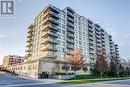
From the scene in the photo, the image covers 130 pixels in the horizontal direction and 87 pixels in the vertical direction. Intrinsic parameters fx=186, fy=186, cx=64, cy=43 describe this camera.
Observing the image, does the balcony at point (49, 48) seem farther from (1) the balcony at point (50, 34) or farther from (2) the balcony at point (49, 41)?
(1) the balcony at point (50, 34)

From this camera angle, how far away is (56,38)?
251 ft

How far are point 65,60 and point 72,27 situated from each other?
69.2 feet

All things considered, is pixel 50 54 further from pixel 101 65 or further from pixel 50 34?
pixel 101 65

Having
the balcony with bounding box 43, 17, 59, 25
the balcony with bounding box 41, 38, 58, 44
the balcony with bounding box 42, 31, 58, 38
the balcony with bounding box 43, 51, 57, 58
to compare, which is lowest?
the balcony with bounding box 43, 51, 57, 58

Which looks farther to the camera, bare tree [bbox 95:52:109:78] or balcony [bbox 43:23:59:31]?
balcony [bbox 43:23:59:31]

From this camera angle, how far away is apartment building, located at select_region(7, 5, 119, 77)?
219 feet

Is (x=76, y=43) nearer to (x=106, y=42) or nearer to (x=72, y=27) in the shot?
(x=72, y=27)

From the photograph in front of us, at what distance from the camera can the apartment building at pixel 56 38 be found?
66688 mm

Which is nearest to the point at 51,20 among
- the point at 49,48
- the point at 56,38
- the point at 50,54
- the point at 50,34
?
the point at 50,34

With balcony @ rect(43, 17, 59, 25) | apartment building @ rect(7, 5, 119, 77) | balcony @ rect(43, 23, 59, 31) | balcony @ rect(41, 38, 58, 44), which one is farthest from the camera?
balcony @ rect(43, 17, 59, 25)

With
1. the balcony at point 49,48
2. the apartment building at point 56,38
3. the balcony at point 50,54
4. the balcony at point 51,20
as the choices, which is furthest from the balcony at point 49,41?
the balcony at point 51,20

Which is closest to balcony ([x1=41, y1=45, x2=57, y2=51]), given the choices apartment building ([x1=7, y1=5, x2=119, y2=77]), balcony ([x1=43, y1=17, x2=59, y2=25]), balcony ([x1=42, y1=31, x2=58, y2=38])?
apartment building ([x1=7, y1=5, x2=119, y2=77])

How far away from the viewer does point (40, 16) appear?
87000mm

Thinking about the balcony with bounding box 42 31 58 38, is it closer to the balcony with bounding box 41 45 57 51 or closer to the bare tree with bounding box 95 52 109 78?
the balcony with bounding box 41 45 57 51
